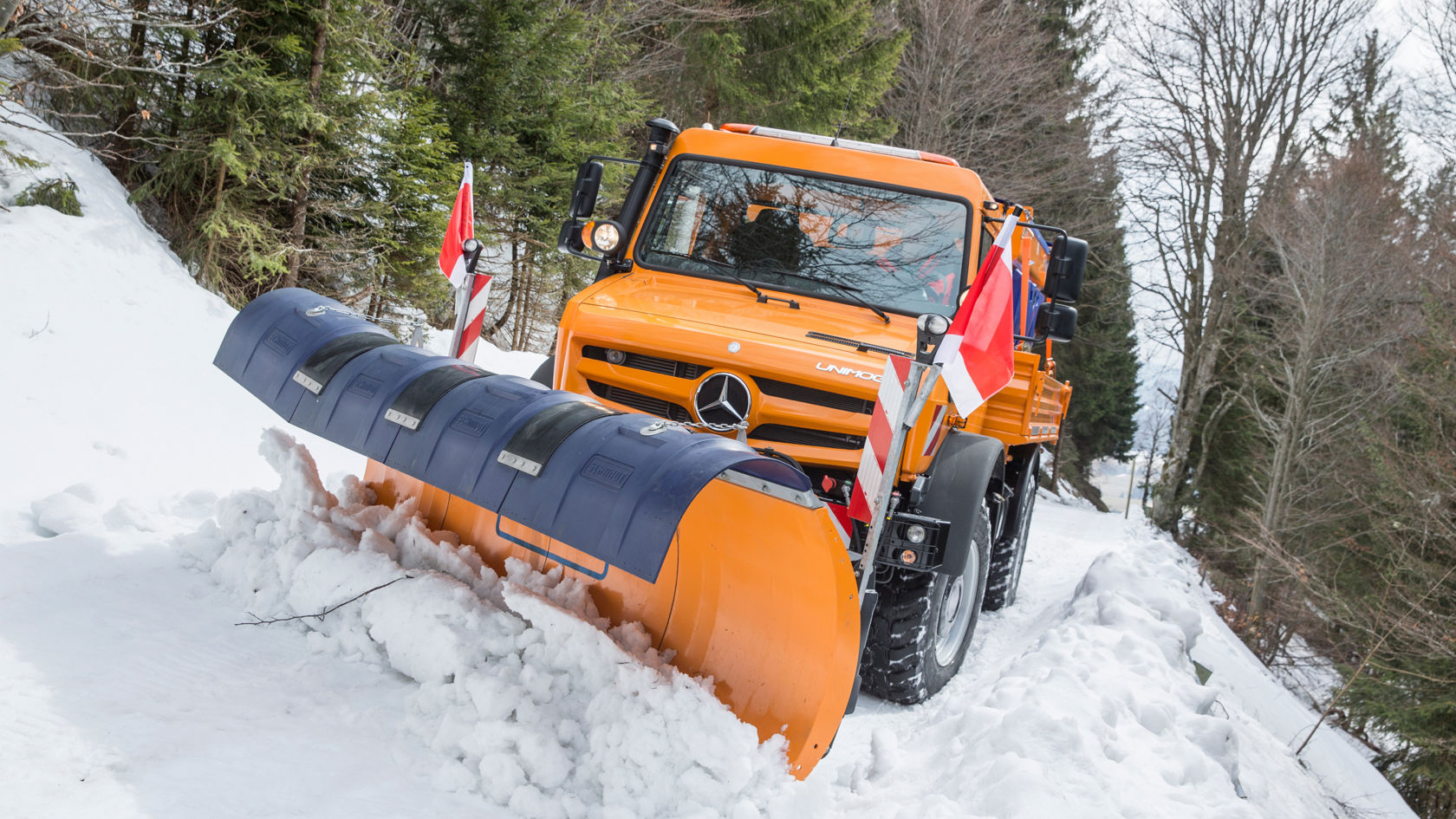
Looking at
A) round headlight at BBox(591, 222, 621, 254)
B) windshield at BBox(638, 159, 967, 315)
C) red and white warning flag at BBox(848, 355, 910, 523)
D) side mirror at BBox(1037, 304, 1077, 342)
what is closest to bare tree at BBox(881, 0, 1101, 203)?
side mirror at BBox(1037, 304, 1077, 342)

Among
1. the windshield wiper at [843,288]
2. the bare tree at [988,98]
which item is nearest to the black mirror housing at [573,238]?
the windshield wiper at [843,288]

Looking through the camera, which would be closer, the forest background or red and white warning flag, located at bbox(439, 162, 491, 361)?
red and white warning flag, located at bbox(439, 162, 491, 361)

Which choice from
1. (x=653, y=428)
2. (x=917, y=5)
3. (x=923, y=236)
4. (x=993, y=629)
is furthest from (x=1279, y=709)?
(x=917, y=5)

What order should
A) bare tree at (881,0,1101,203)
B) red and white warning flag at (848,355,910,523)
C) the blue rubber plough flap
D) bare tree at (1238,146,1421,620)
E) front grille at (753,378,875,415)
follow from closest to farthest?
the blue rubber plough flap < red and white warning flag at (848,355,910,523) < front grille at (753,378,875,415) < bare tree at (881,0,1101,203) < bare tree at (1238,146,1421,620)

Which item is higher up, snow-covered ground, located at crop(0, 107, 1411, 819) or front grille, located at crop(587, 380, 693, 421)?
front grille, located at crop(587, 380, 693, 421)

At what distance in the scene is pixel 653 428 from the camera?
8.55 feet

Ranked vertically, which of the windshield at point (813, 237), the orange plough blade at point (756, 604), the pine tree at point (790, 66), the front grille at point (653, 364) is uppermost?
the pine tree at point (790, 66)

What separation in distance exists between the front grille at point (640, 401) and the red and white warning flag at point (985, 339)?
1076mm

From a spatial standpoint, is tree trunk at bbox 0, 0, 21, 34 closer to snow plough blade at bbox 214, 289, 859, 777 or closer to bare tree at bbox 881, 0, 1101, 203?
snow plough blade at bbox 214, 289, 859, 777

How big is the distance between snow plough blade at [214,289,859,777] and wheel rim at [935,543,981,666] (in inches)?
63.0

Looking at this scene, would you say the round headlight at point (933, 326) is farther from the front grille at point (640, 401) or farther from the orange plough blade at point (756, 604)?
the front grille at point (640, 401)

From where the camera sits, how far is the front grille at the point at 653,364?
380 centimetres

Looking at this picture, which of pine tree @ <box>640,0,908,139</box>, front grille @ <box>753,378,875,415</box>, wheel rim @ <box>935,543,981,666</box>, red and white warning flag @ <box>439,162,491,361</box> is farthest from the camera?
pine tree @ <box>640,0,908,139</box>

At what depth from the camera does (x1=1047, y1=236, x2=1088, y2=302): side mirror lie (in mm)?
4582
